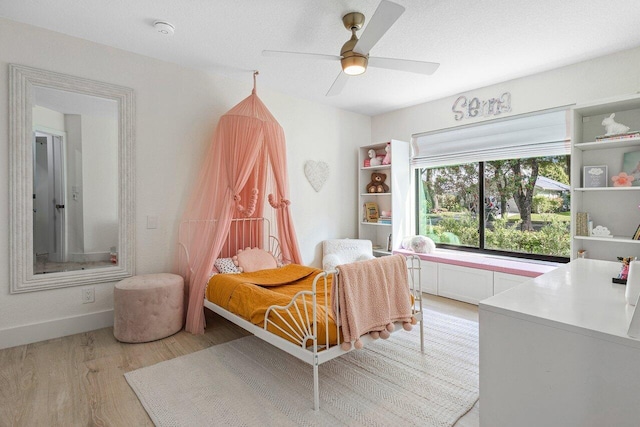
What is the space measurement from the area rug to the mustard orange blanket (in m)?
0.35

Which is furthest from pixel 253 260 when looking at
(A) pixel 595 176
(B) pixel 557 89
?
(B) pixel 557 89

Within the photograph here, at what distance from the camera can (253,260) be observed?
349 cm

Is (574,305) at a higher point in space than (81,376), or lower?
higher

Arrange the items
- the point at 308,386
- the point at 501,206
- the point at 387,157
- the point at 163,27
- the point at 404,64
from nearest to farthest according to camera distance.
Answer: the point at 308,386 < the point at 404,64 < the point at 163,27 < the point at 501,206 < the point at 387,157

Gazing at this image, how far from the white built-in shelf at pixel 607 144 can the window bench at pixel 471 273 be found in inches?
49.4

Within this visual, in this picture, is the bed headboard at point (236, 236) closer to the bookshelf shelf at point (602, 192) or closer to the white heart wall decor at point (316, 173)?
the white heart wall decor at point (316, 173)

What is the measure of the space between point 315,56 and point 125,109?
195 cm

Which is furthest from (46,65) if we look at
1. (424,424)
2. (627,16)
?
(627,16)

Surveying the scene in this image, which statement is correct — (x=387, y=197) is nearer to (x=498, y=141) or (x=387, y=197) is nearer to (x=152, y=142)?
(x=498, y=141)

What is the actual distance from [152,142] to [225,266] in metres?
1.42

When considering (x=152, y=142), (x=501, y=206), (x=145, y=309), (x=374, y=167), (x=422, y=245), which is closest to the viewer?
(x=145, y=309)

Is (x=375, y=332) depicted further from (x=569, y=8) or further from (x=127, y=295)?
(x=569, y=8)

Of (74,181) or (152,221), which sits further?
(152,221)

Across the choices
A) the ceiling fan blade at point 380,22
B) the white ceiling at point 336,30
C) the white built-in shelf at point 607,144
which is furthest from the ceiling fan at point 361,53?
the white built-in shelf at point 607,144
